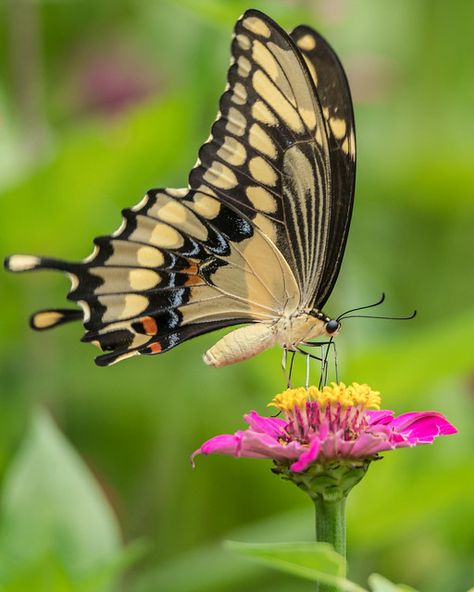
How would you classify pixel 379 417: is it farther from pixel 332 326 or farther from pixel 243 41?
pixel 243 41

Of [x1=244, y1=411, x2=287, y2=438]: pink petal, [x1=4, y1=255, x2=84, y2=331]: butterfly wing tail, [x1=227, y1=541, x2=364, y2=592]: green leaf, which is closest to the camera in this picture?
[x1=227, y1=541, x2=364, y2=592]: green leaf

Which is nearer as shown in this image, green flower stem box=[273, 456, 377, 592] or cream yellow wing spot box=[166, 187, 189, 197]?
green flower stem box=[273, 456, 377, 592]

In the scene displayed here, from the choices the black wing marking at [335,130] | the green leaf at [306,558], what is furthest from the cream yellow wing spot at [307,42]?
the green leaf at [306,558]

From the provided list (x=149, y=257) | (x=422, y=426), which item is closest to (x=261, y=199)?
(x=149, y=257)

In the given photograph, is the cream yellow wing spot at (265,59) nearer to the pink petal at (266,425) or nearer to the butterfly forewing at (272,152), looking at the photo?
the butterfly forewing at (272,152)

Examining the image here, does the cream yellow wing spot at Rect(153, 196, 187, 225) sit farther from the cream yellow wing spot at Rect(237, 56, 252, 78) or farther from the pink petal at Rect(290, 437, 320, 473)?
the pink petal at Rect(290, 437, 320, 473)

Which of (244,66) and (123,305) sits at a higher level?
(244,66)

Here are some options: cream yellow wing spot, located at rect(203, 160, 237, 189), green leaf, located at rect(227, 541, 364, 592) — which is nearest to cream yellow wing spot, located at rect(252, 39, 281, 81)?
cream yellow wing spot, located at rect(203, 160, 237, 189)
